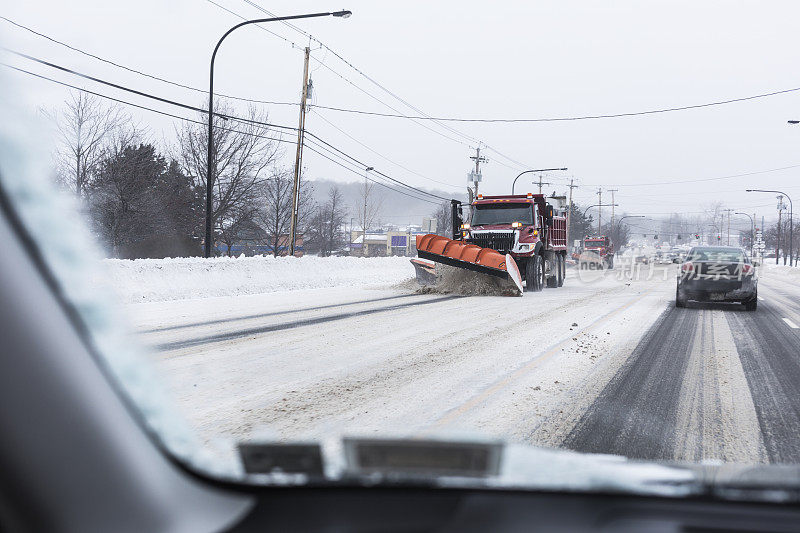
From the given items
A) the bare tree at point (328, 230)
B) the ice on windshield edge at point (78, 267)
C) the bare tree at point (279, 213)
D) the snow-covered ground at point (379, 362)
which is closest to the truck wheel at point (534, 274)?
the snow-covered ground at point (379, 362)

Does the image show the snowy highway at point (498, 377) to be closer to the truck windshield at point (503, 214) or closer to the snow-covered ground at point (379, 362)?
the snow-covered ground at point (379, 362)

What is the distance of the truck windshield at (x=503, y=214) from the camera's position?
20.9 metres

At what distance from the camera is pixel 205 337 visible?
9594mm

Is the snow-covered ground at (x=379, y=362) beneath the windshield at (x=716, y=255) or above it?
beneath

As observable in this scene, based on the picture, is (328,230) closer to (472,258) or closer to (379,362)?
(472,258)

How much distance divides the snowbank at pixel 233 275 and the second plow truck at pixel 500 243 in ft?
12.9

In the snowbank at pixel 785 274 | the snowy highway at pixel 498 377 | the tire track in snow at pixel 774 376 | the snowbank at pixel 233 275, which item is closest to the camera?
the tire track in snow at pixel 774 376

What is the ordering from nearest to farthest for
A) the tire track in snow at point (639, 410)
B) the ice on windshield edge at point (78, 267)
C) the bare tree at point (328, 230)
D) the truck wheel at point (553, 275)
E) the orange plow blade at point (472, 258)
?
the ice on windshield edge at point (78, 267), the tire track in snow at point (639, 410), the orange plow blade at point (472, 258), the truck wheel at point (553, 275), the bare tree at point (328, 230)

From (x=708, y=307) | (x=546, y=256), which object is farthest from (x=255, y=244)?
(x=708, y=307)

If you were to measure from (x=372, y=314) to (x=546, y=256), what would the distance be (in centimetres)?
1114

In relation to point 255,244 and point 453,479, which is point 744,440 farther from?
point 255,244

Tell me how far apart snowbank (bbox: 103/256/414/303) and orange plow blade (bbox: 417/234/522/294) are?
4.95 meters

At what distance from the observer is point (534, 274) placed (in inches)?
826

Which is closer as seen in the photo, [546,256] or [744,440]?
[744,440]
